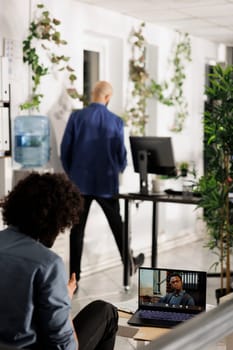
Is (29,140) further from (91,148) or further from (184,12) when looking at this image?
(184,12)

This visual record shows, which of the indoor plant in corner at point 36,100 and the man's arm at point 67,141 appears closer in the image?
the indoor plant in corner at point 36,100

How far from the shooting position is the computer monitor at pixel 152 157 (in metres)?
5.80

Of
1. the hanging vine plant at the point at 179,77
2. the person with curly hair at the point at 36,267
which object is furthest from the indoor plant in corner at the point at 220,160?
the hanging vine plant at the point at 179,77

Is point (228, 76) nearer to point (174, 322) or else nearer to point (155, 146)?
point (155, 146)

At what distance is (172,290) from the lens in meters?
3.20

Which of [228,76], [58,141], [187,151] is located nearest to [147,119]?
[187,151]

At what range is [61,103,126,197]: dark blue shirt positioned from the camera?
5.85 meters

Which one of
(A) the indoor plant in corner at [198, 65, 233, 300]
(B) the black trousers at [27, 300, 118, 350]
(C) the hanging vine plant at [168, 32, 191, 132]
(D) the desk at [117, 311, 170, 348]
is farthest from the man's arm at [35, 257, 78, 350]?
(C) the hanging vine plant at [168, 32, 191, 132]

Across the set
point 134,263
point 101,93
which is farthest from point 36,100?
point 134,263

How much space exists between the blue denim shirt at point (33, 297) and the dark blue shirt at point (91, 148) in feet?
11.3

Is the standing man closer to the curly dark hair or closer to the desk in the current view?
the desk

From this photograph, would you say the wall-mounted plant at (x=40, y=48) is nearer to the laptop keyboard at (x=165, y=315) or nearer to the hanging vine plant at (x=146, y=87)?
the hanging vine plant at (x=146, y=87)

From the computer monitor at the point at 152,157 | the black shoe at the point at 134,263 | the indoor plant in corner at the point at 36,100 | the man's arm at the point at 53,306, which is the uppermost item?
the indoor plant in corner at the point at 36,100

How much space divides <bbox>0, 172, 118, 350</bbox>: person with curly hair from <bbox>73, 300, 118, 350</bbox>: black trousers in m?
0.42
